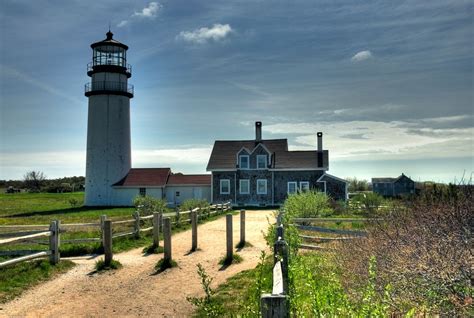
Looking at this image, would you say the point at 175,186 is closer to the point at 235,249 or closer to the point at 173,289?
the point at 235,249

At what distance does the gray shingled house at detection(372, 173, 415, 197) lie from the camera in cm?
6062

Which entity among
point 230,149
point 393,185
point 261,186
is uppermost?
point 230,149

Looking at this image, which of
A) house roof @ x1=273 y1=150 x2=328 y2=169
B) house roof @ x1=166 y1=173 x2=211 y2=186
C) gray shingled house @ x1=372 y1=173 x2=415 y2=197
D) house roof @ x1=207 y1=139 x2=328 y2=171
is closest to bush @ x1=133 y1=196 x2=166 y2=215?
house roof @ x1=207 y1=139 x2=328 y2=171

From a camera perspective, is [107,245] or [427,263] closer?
[427,263]

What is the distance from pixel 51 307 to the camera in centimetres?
873

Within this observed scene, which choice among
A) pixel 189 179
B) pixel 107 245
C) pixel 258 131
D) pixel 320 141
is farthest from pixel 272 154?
pixel 107 245

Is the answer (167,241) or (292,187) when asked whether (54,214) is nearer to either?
(292,187)

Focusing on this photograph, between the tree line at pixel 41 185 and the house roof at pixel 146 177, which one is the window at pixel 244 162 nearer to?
the house roof at pixel 146 177

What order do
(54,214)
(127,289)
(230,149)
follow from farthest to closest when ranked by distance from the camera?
1. (230,149)
2. (54,214)
3. (127,289)

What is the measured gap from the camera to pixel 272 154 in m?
41.9

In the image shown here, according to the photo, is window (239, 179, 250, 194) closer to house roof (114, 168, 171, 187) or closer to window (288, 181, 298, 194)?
window (288, 181, 298, 194)

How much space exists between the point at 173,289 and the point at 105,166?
105ft

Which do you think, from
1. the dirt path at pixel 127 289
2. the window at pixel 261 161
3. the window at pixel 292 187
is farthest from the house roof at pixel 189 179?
the dirt path at pixel 127 289

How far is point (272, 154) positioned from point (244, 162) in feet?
9.24
